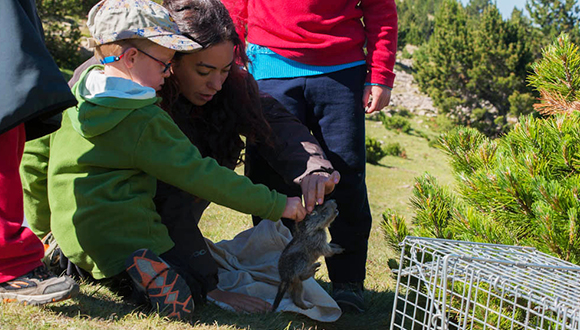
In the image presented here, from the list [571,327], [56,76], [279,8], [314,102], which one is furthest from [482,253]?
[56,76]

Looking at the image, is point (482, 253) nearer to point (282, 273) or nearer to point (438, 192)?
point (438, 192)

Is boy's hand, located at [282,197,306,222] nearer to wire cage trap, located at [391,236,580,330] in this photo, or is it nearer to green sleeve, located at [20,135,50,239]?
wire cage trap, located at [391,236,580,330]

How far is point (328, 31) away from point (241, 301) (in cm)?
165

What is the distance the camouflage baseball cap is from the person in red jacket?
0.76 metres

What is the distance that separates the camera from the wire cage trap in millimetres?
2133

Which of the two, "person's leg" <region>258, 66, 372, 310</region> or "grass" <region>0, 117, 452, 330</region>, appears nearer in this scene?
"grass" <region>0, 117, 452, 330</region>

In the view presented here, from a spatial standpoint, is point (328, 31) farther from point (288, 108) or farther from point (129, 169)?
point (129, 169)

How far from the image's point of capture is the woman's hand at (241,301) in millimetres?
2689

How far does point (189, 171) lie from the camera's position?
2.35 metres

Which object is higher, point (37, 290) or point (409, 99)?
point (409, 99)

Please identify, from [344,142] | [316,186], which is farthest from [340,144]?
[316,186]

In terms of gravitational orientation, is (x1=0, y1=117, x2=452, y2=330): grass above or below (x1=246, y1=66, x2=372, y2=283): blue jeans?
below

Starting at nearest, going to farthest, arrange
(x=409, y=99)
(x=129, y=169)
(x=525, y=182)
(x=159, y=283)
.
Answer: (x=159, y=283) < (x=129, y=169) < (x=525, y=182) < (x=409, y=99)

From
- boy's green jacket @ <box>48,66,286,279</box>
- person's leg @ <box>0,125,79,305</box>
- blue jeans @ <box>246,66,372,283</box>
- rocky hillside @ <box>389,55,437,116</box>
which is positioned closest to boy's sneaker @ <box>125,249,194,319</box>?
boy's green jacket @ <box>48,66,286,279</box>
